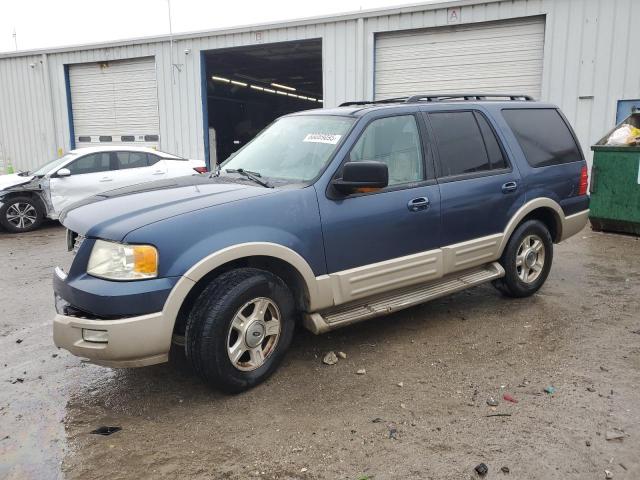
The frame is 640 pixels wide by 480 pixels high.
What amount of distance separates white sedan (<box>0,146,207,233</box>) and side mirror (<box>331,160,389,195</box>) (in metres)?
7.41

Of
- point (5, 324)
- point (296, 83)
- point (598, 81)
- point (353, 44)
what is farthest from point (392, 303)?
point (296, 83)

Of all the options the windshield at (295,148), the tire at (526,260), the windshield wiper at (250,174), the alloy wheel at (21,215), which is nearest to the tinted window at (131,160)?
the alloy wheel at (21,215)

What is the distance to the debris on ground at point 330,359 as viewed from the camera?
13.5 ft

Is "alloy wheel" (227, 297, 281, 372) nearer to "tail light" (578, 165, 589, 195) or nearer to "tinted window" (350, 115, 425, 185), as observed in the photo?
"tinted window" (350, 115, 425, 185)

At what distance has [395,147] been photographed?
4430 millimetres

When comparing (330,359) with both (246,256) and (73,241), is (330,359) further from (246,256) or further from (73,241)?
(73,241)

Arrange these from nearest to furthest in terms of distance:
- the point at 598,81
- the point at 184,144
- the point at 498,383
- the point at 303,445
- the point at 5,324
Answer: the point at 303,445, the point at 498,383, the point at 5,324, the point at 598,81, the point at 184,144

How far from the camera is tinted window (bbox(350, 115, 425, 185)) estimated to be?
4.26 metres

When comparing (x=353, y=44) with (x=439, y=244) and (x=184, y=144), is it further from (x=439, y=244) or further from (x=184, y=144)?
(x=439, y=244)

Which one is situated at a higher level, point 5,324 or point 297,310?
Answer: point 297,310

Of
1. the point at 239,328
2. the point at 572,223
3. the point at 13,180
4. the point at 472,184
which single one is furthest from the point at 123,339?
the point at 13,180

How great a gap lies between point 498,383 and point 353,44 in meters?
11.0

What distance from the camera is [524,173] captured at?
17.0ft

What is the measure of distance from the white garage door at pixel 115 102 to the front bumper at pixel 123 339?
14.1 m
